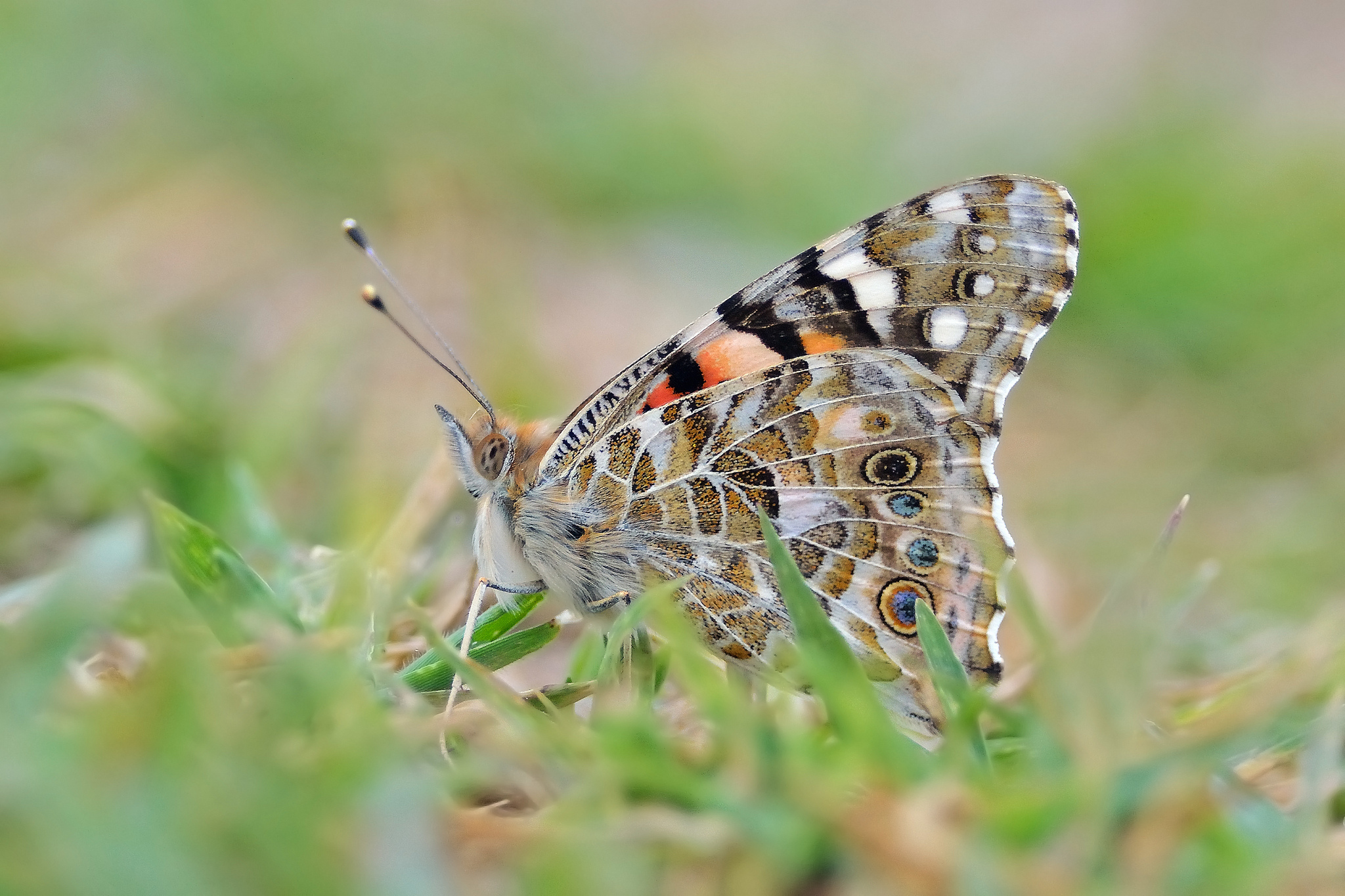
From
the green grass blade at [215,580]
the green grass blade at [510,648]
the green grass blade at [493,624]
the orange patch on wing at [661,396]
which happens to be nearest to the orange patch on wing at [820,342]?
the orange patch on wing at [661,396]

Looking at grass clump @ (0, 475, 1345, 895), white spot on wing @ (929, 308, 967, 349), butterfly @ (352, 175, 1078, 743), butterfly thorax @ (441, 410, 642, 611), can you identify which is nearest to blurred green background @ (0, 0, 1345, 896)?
grass clump @ (0, 475, 1345, 895)

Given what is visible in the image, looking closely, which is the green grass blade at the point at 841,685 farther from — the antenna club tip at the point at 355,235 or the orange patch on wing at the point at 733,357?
the antenna club tip at the point at 355,235

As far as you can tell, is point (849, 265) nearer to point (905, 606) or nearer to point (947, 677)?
point (905, 606)

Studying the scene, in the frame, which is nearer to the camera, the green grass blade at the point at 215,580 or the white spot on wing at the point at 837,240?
the green grass blade at the point at 215,580

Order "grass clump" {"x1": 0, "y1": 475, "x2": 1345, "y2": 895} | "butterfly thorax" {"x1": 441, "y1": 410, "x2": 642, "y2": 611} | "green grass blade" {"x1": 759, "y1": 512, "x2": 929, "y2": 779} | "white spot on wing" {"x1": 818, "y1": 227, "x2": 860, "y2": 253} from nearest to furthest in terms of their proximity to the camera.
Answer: "grass clump" {"x1": 0, "y1": 475, "x2": 1345, "y2": 895} < "green grass blade" {"x1": 759, "y1": 512, "x2": 929, "y2": 779} < "butterfly thorax" {"x1": 441, "y1": 410, "x2": 642, "y2": 611} < "white spot on wing" {"x1": 818, "y1": 227, "x2": 860, "y2": 253}

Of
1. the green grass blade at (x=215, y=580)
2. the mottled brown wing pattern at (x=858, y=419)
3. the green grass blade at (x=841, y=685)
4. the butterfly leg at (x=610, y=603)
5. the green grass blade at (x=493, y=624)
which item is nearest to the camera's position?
the green grass blade at (x=841, y=685)

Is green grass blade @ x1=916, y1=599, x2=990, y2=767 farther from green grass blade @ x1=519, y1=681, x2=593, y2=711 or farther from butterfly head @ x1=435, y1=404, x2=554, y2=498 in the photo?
butterfly head @ x1=435, y1=404, x2=554, y2=498
